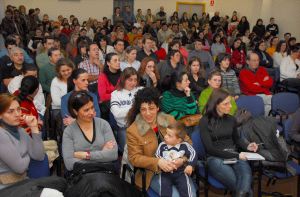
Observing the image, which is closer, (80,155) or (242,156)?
(80,155)

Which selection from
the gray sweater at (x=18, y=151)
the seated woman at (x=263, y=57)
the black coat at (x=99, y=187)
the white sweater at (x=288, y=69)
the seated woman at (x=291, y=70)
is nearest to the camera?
the black coat at (x=99, y=187)

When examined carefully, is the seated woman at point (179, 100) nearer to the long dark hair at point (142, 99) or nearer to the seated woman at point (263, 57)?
the long dark hair at point (142, 99)

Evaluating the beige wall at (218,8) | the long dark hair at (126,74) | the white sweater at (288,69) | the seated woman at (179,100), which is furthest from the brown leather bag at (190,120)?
the beige wall at (218,8)

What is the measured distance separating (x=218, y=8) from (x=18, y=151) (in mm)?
14663

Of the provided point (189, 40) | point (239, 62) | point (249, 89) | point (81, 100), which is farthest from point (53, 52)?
point (189, 40)

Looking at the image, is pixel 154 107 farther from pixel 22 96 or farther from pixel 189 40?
pixel 189 40

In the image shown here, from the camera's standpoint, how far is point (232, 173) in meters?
2.99

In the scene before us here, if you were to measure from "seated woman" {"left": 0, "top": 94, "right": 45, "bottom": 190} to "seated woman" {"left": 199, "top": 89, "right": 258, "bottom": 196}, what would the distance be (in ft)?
4.81

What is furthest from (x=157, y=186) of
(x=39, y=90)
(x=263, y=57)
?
(x=263, y=57)

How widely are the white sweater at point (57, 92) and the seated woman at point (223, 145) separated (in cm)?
186

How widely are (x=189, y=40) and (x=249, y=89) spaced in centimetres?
589

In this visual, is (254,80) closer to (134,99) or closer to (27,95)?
(134,99)

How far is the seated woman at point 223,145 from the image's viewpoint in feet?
9.69

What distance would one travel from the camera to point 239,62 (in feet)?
24.9
